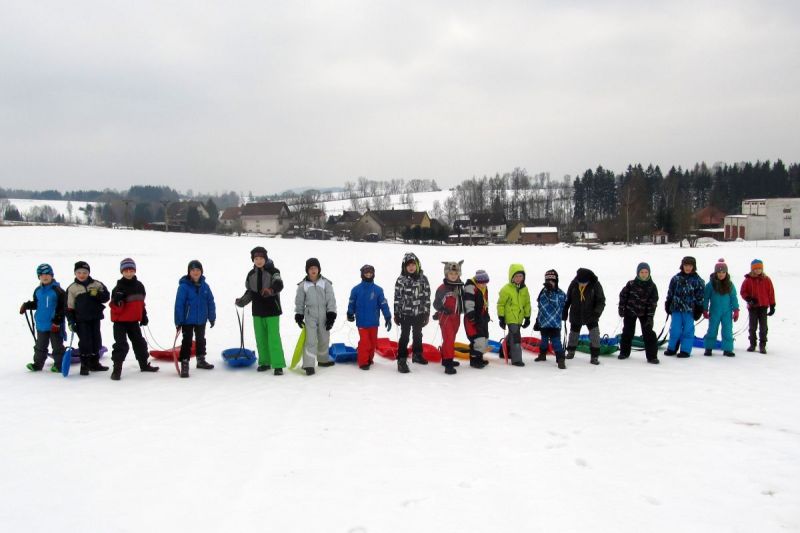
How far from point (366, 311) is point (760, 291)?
7.91 m

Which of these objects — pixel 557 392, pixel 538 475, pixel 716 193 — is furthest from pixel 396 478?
pixel 716 193

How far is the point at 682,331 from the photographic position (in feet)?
30.5

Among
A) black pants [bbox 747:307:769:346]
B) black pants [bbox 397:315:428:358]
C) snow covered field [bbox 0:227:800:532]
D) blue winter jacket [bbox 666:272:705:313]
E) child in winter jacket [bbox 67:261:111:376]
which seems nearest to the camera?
snow covered field [bbox 0:227:800:532]

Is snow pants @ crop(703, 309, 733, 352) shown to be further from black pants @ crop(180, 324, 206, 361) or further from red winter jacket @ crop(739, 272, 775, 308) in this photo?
black pants @ crop(180, 324, 206, 361)

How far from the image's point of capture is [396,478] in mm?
4465

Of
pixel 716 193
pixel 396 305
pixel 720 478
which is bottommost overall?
pixel 720 478

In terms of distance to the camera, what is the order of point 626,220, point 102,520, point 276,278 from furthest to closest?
point 626,220 < point 276,278 < point 102,520

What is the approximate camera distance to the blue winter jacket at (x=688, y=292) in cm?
905

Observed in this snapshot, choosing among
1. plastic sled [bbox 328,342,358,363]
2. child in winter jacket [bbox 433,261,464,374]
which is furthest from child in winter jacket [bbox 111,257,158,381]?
child in winter jacket [bbox 433,261,464,374]

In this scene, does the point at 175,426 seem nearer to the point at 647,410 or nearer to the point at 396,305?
the point at 396,305

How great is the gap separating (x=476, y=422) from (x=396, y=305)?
122 inches

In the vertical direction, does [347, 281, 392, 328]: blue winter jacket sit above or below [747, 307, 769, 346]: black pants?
above

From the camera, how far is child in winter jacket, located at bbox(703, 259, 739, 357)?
9.45 metres

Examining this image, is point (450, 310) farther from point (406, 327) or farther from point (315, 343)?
point (315, 343)
